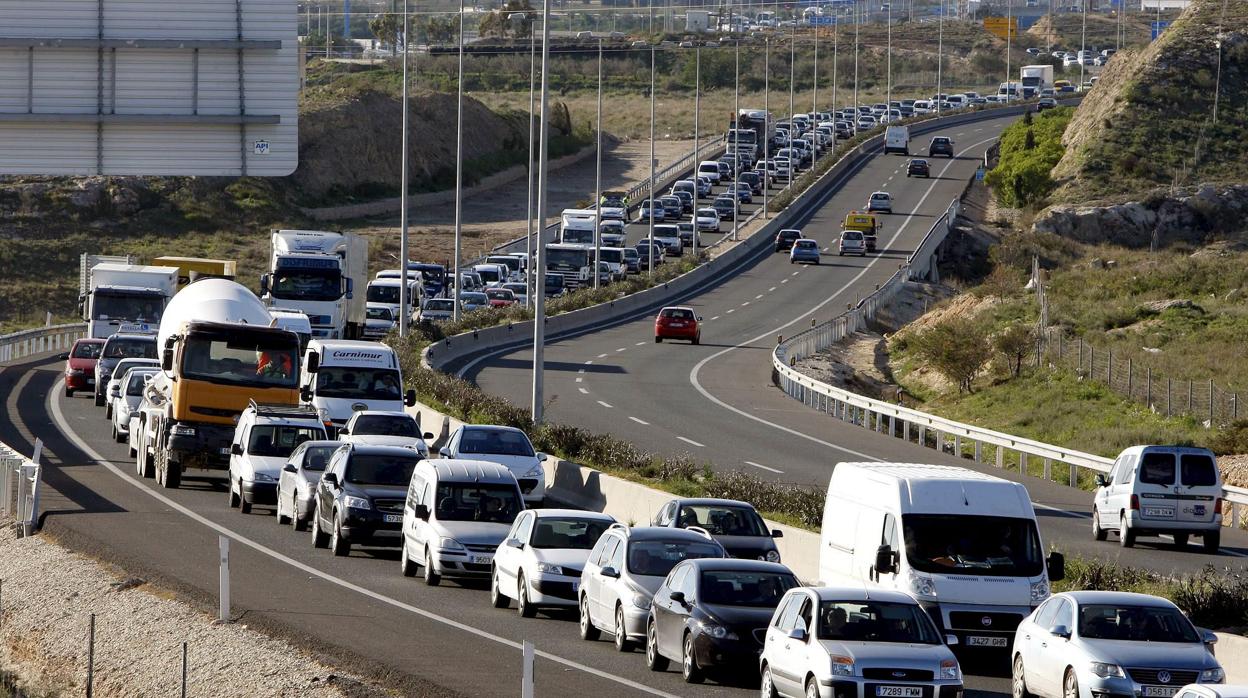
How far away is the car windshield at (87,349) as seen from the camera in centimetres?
5012

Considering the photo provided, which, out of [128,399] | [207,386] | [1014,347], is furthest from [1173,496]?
[1014,347]

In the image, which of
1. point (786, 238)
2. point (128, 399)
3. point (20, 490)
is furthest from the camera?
point (786, 238)

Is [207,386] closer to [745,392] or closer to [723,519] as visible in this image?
[723,519]

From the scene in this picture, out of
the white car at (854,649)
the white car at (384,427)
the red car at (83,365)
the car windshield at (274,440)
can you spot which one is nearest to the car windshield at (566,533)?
the white car at (854,649)

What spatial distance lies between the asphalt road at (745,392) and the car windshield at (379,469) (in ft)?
30.7

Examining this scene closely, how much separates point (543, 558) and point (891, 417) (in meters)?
22.6

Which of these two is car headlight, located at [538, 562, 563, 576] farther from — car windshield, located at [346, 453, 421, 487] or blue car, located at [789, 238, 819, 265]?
blue car, located at [789, 238, 819, 265]

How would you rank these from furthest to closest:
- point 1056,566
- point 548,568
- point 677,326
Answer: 1. point 677,326
2. point 548,568
3. point 1056,566

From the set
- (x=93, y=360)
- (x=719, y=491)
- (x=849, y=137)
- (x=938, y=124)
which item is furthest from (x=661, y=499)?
(x=938, y=124)

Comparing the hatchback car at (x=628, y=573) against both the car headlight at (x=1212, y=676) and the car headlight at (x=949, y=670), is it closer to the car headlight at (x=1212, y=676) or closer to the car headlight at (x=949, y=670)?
the car headlight at (x=949, y=670)

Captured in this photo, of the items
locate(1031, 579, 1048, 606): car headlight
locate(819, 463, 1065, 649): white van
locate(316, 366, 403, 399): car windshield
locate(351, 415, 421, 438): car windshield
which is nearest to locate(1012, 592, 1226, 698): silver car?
locate(819, 463, 1065, 649): white van

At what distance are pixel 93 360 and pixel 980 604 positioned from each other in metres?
36.4

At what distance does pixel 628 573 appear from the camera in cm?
1931

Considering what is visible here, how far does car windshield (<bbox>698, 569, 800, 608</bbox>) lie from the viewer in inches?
691
